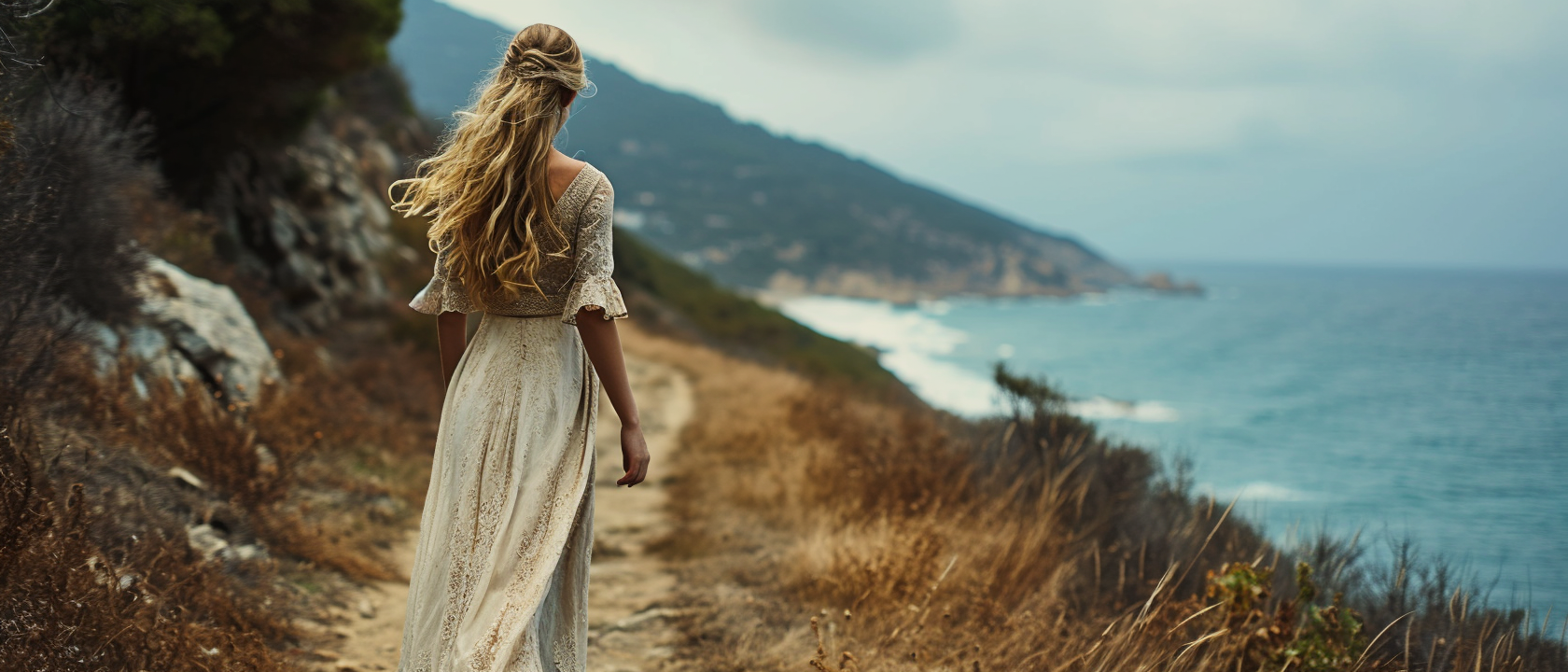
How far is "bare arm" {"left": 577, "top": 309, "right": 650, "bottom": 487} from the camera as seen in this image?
2738 mm

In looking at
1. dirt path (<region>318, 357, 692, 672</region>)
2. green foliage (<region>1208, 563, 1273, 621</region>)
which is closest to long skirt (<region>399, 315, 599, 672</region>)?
dirt path (<region>318, 357, 692, 672</region>)

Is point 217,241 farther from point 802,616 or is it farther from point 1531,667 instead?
point 1531,667

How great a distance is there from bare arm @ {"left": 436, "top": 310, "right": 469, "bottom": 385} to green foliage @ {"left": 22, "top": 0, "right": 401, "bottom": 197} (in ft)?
19.4

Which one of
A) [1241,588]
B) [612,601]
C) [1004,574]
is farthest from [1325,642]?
[612,601]

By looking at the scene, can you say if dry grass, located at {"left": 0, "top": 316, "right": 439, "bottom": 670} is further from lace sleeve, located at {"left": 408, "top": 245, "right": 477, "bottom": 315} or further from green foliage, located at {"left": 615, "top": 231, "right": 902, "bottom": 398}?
green foliage, located at {"left": 615, "top": 231, "right": 902, "bottom": 398}

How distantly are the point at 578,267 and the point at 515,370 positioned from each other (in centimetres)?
36

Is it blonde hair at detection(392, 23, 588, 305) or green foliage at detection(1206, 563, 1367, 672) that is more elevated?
blonde hair at detection(392, 23, 588, 305)

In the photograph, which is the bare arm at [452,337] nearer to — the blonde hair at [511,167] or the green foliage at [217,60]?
the blonde hair at [511,167]

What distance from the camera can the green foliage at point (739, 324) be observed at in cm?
3606

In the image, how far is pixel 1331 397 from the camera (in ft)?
168

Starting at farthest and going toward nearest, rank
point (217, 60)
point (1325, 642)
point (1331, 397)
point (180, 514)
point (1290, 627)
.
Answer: point (1331, 397), point (217, 60), point (180, 514), point (1290, 627), point (1325, 642)

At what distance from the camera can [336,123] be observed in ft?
63.0

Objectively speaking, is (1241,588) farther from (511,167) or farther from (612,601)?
(511,167)

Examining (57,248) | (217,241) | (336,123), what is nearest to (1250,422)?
(336,123)
